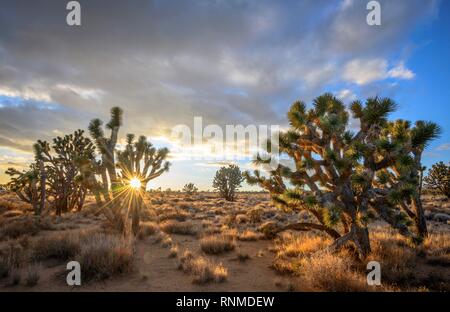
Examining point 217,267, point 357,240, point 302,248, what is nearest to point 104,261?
point 217,267

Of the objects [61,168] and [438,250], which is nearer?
[438,250]

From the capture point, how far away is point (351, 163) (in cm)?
664

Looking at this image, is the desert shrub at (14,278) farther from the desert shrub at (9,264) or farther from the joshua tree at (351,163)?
the joshua tree at (351,163)

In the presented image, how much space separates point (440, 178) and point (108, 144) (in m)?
25.6

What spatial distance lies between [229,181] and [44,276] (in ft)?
95.0

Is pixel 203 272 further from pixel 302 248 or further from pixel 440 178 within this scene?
pixel 440 178

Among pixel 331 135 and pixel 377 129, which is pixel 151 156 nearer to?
pixel 331 135

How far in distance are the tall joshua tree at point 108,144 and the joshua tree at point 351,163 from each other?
7.11m

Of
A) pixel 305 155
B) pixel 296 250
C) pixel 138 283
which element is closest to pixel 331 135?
pixel 305 155

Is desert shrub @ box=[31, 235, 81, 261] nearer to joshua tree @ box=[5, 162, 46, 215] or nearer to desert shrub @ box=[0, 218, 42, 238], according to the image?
desert shrub @ box=[0, 218, 42, 238]

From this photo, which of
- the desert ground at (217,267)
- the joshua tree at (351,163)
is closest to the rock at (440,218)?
the desert ground at (217,267)

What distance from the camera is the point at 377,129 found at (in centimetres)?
739

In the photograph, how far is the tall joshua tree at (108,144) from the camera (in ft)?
33.0

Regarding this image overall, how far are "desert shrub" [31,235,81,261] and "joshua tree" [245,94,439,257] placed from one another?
21.6 ft
